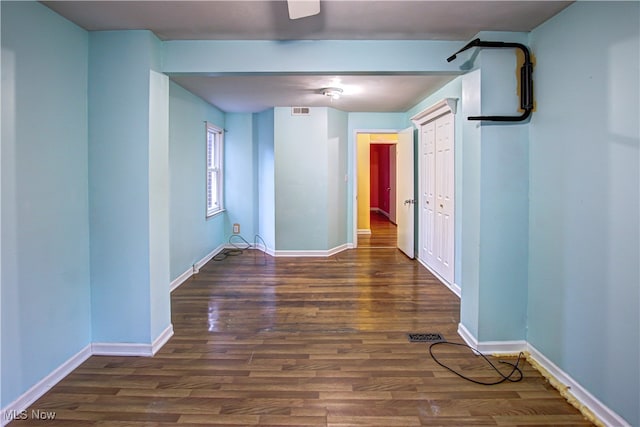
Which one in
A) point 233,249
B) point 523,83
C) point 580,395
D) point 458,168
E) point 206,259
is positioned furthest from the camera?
point 233,249

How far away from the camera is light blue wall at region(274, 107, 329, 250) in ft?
19.9

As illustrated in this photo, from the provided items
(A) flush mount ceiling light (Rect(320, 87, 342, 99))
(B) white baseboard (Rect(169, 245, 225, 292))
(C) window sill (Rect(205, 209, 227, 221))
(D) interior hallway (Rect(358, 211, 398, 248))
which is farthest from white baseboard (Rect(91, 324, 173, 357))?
(D) interior hallway (Rect(358, 211, 398, 248))

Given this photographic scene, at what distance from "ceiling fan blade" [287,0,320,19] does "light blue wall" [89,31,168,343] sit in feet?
4.09

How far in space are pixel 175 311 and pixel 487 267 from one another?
285cm

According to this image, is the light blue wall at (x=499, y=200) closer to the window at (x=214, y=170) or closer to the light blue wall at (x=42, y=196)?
the light blue wall at (x=42, y=196)

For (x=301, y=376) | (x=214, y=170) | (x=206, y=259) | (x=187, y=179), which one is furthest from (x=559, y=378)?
(x=214, y=170)

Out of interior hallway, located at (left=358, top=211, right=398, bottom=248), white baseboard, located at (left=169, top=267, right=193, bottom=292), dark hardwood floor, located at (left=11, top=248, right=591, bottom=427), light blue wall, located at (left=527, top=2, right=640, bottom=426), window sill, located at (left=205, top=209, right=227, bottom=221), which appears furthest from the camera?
interior hallway, located at (left=358, top=211, right=398, bottom=248)

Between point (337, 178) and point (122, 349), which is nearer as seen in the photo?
point (122, 349)

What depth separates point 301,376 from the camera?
8.34 ft

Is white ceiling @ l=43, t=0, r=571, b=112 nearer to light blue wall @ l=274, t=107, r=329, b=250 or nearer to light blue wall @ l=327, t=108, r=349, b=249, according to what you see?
light blue wall @ l=274, t=107, r=329, b=250

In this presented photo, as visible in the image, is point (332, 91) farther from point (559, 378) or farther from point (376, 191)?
point (376, 191)

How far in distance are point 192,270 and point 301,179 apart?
218 cm

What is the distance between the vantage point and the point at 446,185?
466 centimetres

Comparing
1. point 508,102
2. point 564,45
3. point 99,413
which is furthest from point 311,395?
point 564,45
